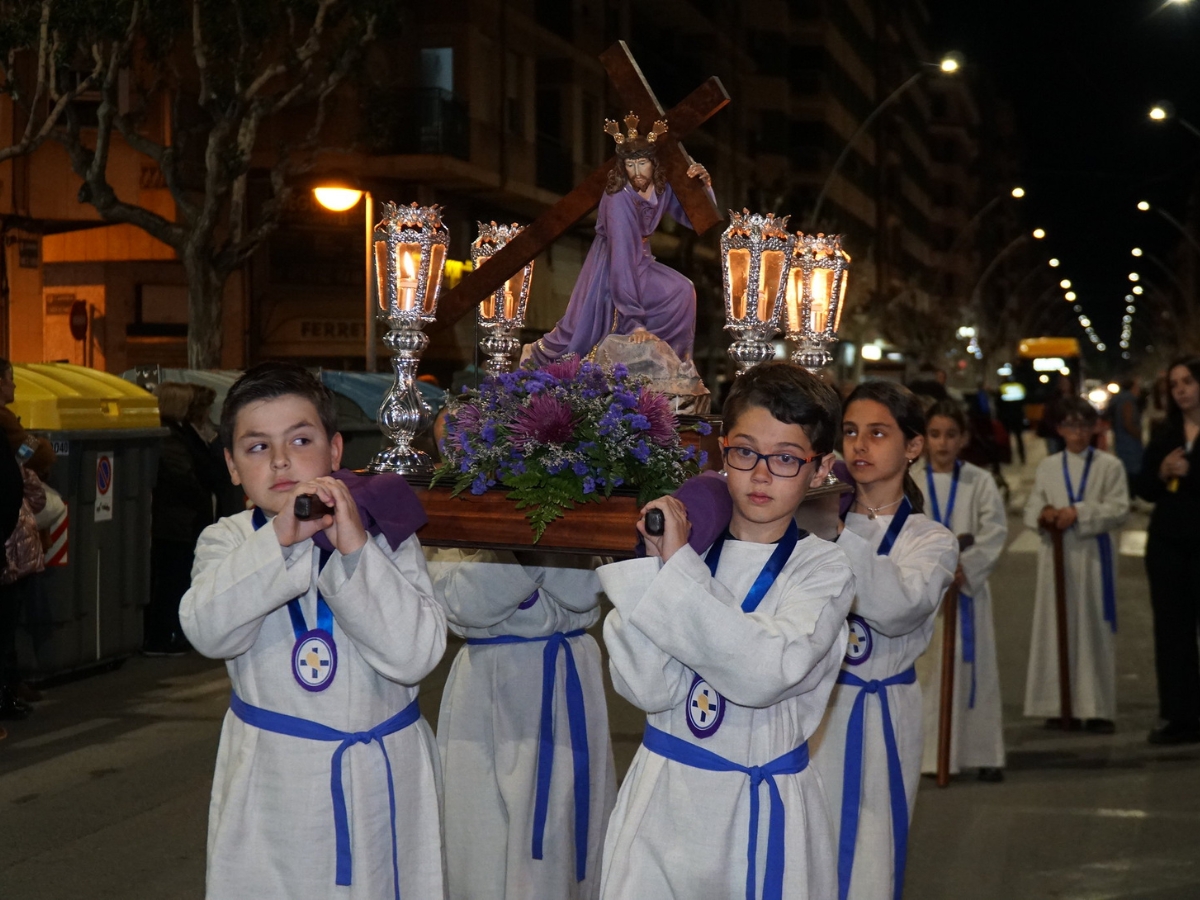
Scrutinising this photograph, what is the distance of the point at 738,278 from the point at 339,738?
1.99 meters

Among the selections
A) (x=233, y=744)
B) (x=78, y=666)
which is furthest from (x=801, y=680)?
(x=78, y=666)

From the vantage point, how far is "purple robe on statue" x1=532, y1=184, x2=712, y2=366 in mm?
5273

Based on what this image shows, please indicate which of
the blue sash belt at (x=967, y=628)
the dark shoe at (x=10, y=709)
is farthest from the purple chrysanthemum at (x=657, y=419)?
the dark shoe at (x=10, y=709)

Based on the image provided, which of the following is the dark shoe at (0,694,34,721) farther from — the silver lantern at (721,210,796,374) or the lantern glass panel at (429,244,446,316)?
the silver lantern at (721,210,796,374)

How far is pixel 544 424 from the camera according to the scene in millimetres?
4082

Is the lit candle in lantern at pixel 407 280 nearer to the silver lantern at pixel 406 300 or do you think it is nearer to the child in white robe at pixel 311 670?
the silver lantern at pixel 406 300

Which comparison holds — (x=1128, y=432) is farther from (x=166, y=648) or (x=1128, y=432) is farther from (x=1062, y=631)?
(x=166, y=648)

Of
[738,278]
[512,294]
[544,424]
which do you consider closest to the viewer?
[544,424]

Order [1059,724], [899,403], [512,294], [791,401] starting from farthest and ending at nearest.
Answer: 1. [1059,724]
2. [512,294]
3. [899,403]
4. [791,401]

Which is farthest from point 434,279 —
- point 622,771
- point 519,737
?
point 622,771

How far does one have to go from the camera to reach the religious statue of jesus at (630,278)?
5266 mm

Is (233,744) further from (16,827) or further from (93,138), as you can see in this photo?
(93,138)

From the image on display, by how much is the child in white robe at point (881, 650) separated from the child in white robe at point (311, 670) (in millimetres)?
1403

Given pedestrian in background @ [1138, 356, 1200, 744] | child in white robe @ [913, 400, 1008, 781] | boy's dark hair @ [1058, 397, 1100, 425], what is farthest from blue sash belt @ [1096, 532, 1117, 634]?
child in white robe @ [913, 400, 1008, 781]
